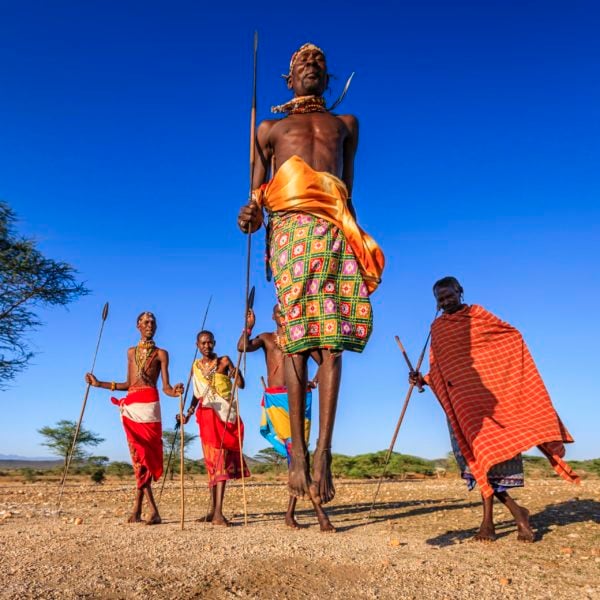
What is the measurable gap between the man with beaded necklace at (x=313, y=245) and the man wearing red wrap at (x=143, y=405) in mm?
3092

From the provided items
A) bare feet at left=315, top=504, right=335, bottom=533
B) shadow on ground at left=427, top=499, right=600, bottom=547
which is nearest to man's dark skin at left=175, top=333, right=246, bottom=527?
bare feet at left=315, top=504, right=335, bottom=533

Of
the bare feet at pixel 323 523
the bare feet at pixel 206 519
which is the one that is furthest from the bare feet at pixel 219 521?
the bare feet at pixel 323 523

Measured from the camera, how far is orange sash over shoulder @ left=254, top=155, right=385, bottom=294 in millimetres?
3740

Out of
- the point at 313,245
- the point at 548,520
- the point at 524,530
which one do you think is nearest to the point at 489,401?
the point at 524,530

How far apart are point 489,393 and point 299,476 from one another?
2673mm

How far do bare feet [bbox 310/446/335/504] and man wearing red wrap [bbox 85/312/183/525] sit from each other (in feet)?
11.0

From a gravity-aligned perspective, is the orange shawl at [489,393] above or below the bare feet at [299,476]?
above

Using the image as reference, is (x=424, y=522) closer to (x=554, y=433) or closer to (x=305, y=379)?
(x=554, y=433)

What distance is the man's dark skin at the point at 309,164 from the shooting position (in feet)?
10.9

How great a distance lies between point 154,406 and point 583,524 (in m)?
4.79

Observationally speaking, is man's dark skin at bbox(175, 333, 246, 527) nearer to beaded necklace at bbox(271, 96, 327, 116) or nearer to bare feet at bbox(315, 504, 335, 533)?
bare feet at bbox(315, 504, 335, 533)

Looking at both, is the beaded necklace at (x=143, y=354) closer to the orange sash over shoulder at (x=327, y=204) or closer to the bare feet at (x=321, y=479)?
the orange sash over shoulder at (x=327, y=204)

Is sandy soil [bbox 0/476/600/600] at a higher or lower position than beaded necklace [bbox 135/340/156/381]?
lower

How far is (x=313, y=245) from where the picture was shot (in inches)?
143
